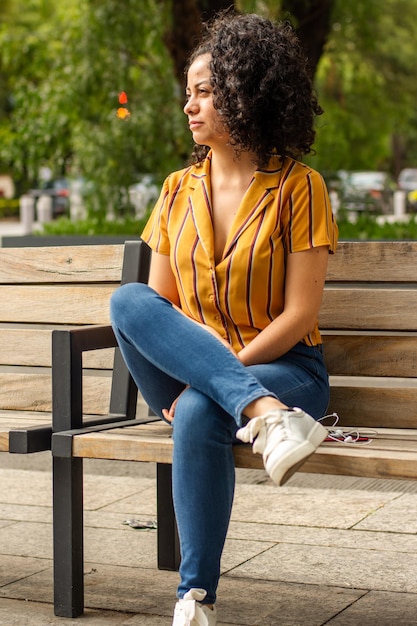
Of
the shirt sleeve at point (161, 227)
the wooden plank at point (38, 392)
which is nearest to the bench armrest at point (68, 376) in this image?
the shirt sleeve at point (161, 227)

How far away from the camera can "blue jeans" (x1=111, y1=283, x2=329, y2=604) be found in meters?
3.04

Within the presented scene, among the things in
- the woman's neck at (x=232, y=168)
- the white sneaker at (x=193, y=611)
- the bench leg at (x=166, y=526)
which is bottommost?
the bench leg at (x=166, y=526)

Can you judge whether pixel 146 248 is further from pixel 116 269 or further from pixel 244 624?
pixel 244 624

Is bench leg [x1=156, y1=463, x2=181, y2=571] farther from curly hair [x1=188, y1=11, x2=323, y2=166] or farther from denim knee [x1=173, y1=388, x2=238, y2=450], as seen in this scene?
curly hair [x1=188, y1=11, x2=323, y2=166]

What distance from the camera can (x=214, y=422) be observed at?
121 inches

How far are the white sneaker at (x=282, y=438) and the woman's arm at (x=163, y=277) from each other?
2.42 ft

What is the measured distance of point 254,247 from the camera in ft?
11.1

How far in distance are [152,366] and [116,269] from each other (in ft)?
2.84

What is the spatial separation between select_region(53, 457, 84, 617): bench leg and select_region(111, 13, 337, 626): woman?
36 cm

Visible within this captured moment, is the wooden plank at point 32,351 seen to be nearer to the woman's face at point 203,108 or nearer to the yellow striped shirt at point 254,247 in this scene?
the yellow striped shirt at point 254,247

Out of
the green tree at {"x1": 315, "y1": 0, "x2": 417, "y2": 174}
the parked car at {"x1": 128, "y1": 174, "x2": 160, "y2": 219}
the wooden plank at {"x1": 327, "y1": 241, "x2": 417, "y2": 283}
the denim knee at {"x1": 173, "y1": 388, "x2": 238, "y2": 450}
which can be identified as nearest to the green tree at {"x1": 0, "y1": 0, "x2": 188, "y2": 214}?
the parked car at {"x1": 128, "y1": 174, "x2": 160, "y2": 219}

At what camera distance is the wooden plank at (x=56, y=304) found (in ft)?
13.6

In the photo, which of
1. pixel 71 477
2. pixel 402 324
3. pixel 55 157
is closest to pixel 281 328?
pixel 402 324

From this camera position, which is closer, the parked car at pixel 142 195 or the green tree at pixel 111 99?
the green tree at pixel 111 99
